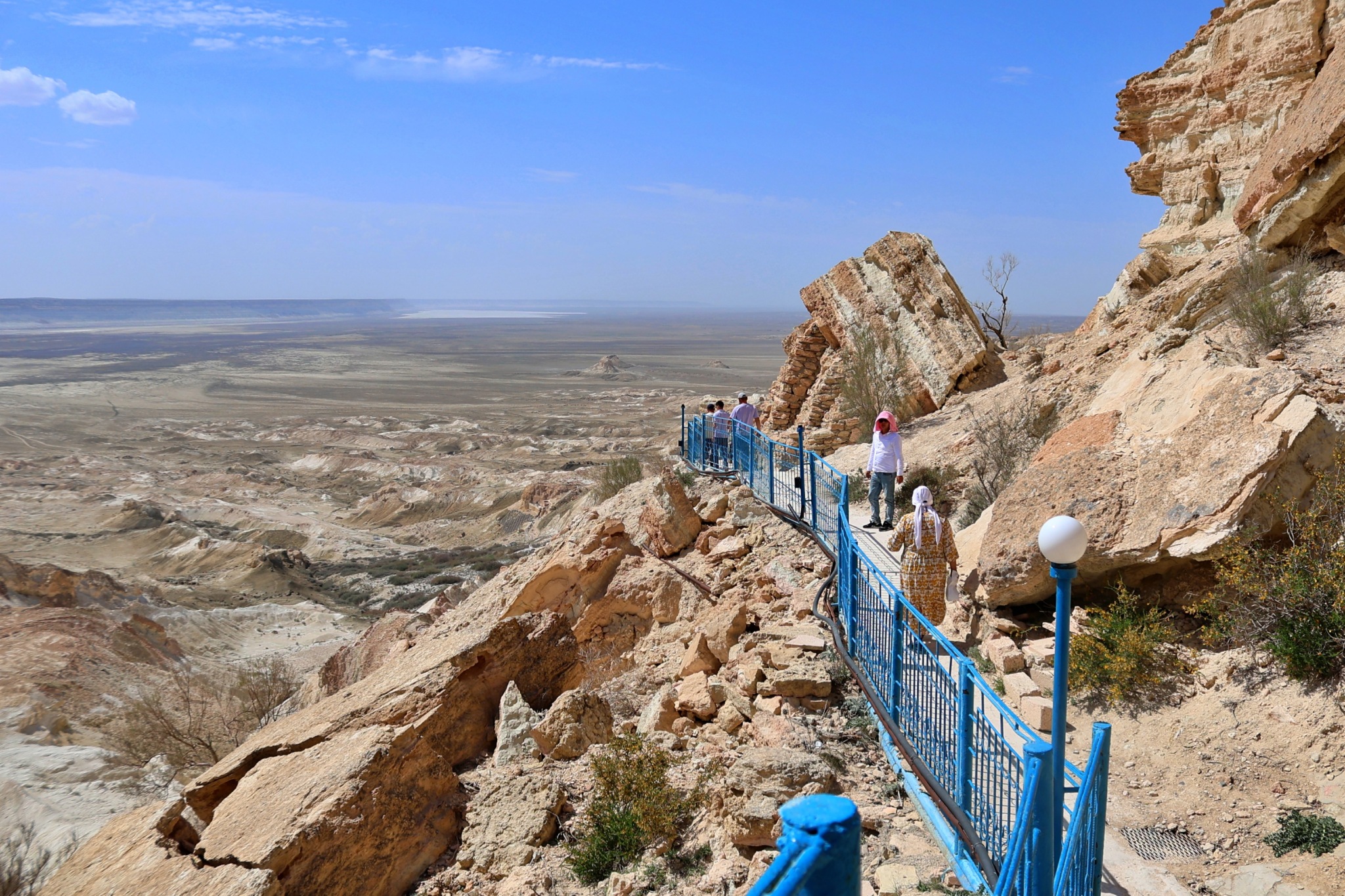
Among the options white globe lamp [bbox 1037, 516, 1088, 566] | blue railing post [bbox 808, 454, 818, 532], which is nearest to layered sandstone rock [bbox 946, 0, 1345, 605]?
blue railing post [bbox 808, 454, 818, 532]

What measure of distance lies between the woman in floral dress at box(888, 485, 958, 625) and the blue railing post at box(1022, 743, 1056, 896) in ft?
11.1

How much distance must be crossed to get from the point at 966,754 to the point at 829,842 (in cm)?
305

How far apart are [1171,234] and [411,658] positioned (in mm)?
13993

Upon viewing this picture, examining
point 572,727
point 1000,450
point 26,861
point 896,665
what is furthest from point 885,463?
point 26,861

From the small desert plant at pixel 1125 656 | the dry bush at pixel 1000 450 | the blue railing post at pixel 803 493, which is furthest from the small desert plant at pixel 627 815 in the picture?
the dry bush at pixel 1000 450

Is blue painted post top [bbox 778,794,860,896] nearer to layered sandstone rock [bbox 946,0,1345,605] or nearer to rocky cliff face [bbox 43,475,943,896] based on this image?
rocky cliff face [bbox 43,475,943,896]

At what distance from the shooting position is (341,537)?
100 ft

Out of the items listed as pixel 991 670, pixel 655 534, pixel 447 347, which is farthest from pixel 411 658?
pixel 447 347

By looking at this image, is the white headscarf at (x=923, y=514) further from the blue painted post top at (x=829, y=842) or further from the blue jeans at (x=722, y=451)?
the blue jeans at (x=722, y=451)

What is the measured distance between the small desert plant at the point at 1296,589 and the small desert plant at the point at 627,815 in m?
4.29

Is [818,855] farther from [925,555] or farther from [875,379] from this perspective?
[875,379]

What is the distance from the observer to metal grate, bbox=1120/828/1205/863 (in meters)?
5.13

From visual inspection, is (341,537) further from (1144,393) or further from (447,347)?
(447,347)

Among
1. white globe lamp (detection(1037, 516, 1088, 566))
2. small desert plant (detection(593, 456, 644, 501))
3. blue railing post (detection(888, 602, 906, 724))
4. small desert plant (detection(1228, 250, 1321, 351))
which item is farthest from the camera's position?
small desert plant (detection(593, 456, 644, 501))
